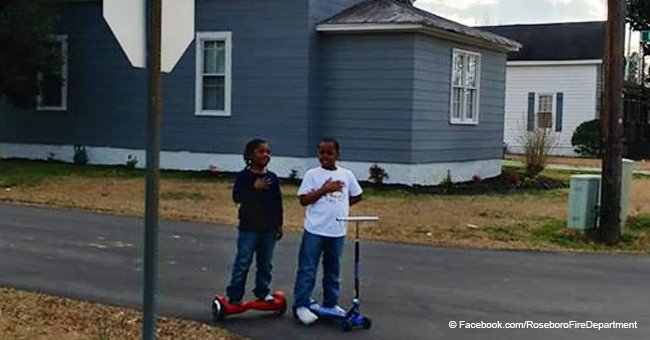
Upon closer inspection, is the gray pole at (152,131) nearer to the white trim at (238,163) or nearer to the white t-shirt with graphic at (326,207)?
the white t-shirt with graphic at (326,207)

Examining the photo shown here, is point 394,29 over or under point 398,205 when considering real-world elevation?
over

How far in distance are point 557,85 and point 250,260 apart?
104ft

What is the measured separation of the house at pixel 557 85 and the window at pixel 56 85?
20.4m

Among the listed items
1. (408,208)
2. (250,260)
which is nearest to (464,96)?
(408,208)

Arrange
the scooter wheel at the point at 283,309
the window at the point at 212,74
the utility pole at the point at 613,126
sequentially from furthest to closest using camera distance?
the window at the point at 212,74 < the utility pole at the point at 613,126 < the scooter wheel at the point at 283,309

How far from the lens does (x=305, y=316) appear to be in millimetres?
7031

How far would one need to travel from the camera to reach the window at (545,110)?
36812 millimetres

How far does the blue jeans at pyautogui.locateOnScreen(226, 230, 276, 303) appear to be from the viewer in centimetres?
717

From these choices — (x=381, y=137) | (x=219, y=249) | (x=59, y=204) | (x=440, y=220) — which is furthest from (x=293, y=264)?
(x=381, y=137)

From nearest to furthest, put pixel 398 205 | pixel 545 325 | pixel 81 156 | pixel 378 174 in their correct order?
pixel 545 325 < pixel 398 205 < pixel 378 174 < pixel 81 156

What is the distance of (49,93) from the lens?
75.3 ft

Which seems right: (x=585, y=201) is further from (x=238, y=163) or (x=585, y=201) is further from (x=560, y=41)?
→ (x=560, y=41)

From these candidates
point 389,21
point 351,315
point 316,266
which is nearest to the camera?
point 351,315

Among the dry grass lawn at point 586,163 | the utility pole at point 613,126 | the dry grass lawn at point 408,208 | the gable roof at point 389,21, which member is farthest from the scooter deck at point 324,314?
the dry grass lawn at point 586,163
